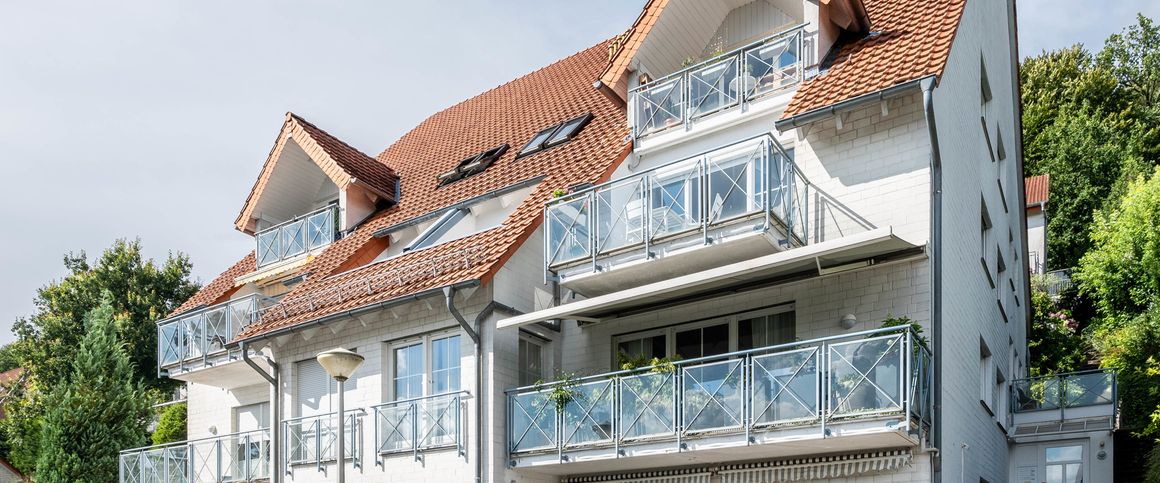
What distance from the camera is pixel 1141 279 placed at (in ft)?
97.3

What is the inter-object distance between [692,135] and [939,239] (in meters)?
4.20

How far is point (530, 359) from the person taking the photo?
55.0 feet

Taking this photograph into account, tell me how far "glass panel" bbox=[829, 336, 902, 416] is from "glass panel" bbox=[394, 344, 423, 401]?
707 cm

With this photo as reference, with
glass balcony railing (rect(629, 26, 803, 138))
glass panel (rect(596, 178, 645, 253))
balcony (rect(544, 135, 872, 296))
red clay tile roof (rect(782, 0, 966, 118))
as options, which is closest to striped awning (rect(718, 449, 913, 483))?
balcony (rect(544, 135, 872, 296))

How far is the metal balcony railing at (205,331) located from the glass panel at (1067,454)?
15.7 meters

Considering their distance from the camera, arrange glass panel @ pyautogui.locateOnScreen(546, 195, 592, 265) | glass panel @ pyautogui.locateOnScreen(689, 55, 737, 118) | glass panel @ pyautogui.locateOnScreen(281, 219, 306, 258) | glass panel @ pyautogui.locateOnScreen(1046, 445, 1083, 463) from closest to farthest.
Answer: glass panel @ pyautogui.locateOnScreen(546, 195, 592, 265), glass panel @ pyautogui.locateOnScreen(689, 55, 737, 118), glass panel @ pyautogui.locateOnScreen(1046, 445, 1083, 463), glass panel @ pyautogui.locateOnScreen(281, 219, 306, 258)

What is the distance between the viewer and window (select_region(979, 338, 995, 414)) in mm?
17922

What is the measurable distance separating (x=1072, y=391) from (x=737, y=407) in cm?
1014

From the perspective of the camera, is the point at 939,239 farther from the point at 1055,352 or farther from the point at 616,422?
the point at 1055,352

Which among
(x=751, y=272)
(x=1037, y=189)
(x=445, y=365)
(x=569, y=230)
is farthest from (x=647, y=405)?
(x=1037, y=189)

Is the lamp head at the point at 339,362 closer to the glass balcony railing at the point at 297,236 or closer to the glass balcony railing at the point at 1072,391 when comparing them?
the glass balcony railing at the point at 297,236

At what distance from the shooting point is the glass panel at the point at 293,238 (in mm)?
22406

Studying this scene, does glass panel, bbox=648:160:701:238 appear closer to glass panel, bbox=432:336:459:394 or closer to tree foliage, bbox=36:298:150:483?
glass panel, bbox=432:336:459:394

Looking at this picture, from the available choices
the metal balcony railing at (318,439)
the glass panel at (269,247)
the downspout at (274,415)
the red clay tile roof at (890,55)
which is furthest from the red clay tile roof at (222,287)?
the red clay tile roof at (890,55)
